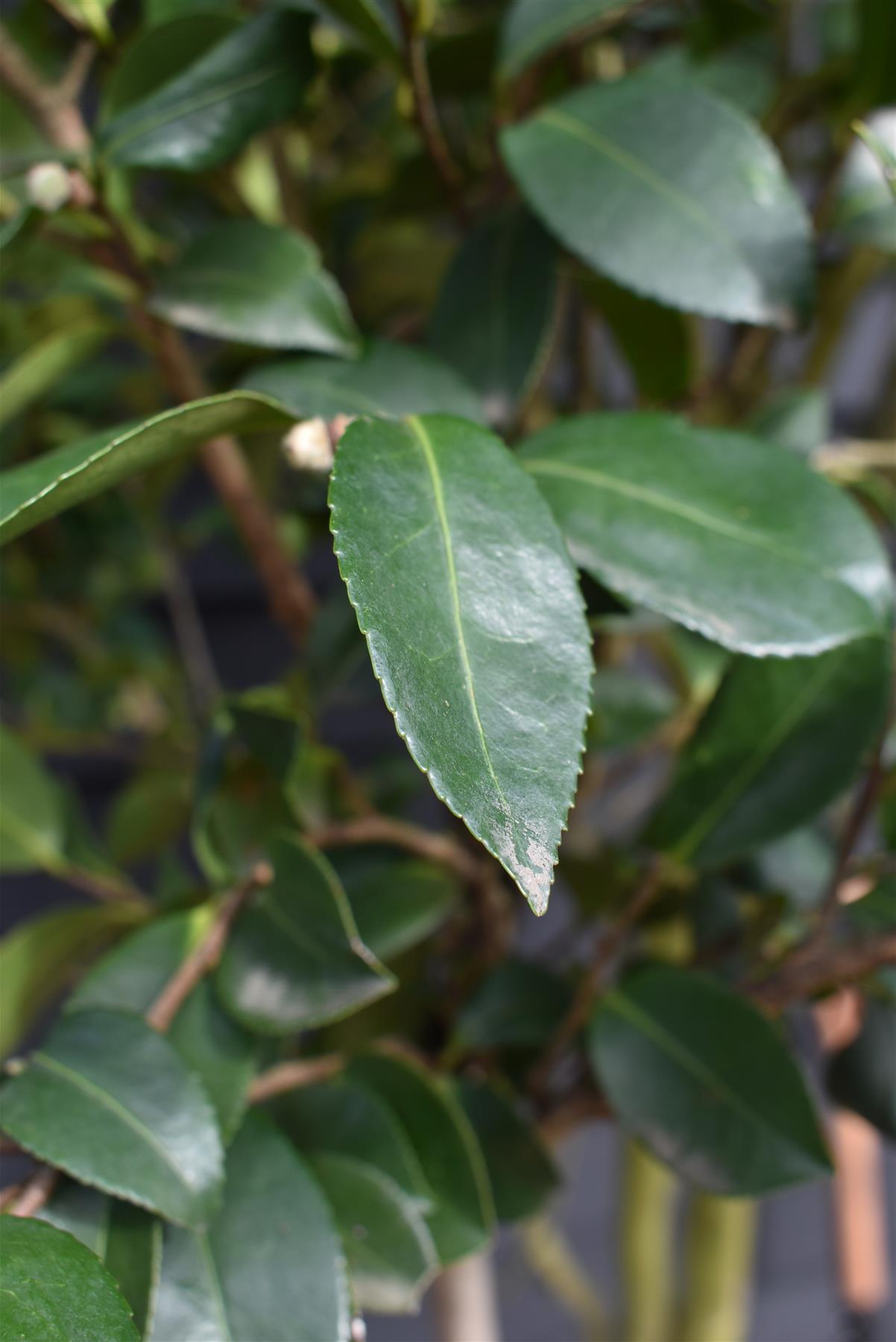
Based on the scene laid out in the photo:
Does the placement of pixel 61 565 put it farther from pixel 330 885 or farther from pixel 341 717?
pixel 330 885

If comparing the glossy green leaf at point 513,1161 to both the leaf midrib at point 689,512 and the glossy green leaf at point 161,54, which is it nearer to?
the leaf midrib at point 689,512

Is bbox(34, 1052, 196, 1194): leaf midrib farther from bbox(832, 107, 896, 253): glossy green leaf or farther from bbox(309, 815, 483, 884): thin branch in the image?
bbox(832, 107, 896, 253): glossy green leaf

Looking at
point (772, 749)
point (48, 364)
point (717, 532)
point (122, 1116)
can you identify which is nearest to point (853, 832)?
point (772, 749)

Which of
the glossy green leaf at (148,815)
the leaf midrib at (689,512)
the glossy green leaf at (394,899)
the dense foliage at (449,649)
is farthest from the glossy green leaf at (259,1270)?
the glossy green leaf at (148,815)

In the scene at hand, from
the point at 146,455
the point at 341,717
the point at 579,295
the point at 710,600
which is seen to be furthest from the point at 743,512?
the point at 341,717

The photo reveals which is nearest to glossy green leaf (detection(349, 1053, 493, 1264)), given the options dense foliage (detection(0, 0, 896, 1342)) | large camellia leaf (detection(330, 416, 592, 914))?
dense foliage (detection(0, 0, 896, 1342))

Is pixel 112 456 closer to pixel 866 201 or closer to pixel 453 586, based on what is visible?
pixel 453 586
